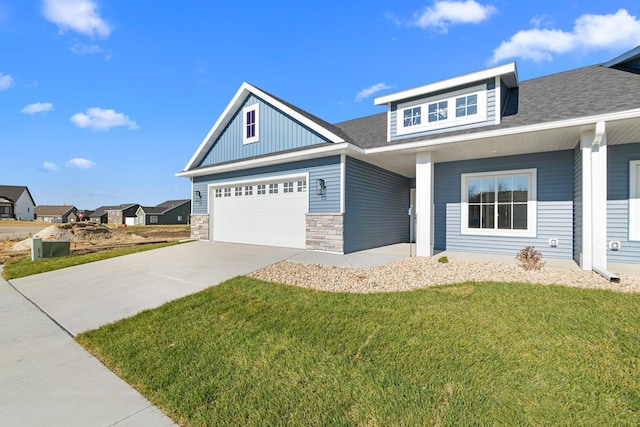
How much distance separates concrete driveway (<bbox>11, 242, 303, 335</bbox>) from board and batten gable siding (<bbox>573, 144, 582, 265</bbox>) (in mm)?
7463

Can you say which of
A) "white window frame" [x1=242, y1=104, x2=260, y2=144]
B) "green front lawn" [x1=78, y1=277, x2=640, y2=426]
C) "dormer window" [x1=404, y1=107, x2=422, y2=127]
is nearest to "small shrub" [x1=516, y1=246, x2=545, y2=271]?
"green front lawn" [x1=78, y1=277, x2=640, y2=426]

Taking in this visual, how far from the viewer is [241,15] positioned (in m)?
8.66

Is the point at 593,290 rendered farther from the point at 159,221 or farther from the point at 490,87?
the point at 159,221

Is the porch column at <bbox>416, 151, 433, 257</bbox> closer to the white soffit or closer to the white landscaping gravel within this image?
the white landscaping gravel

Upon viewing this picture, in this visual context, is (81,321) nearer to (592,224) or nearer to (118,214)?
(592,224)

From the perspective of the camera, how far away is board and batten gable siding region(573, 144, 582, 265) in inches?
273

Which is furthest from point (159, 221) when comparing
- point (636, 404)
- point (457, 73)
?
point (636, 404)

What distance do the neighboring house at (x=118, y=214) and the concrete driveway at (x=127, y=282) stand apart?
6377cm

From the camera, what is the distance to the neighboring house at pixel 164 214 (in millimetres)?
58156

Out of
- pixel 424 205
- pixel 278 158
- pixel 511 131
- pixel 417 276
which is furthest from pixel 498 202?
pixel 278 158

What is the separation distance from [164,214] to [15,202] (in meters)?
26.1

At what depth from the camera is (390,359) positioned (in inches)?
115

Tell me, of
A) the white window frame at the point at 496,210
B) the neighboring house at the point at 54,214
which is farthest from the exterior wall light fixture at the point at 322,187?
the neighboring house at the point at 54,214

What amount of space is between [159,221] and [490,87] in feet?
209
